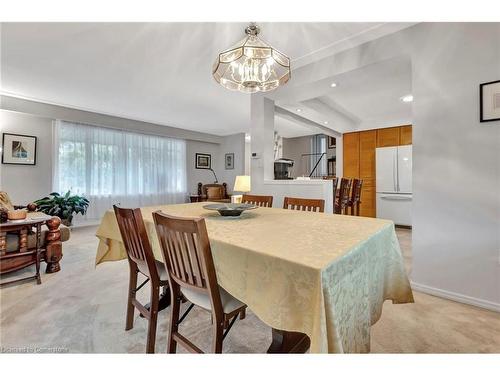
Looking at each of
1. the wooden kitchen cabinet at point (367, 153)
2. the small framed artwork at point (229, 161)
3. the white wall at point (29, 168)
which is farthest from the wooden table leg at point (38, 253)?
the wooden kitchen cabinet at point (367, 153)

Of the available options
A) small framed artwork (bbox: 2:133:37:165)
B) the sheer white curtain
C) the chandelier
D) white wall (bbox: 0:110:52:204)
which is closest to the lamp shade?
the chandelier

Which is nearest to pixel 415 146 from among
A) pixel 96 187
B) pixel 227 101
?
pixel 227 101

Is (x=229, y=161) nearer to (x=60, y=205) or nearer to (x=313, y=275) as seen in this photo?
(x=60, y=205)

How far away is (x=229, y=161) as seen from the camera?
24.0 feet

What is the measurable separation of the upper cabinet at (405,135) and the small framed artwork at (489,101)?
3405mm

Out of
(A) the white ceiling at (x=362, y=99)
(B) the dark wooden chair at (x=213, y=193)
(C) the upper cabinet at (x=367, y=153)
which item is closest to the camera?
(A) the white ceiling at (x=362, y=99)

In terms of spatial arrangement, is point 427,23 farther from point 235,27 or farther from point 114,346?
point 114,346

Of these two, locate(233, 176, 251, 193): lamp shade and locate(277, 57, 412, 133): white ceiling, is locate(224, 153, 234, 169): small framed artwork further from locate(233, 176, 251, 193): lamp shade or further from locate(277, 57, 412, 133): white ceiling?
locate(233, 176, 251, 193): lamp shade

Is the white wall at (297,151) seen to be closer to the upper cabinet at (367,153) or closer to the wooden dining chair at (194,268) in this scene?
the upper cabinet at (367,153)

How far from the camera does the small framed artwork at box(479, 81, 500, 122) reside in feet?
5.78

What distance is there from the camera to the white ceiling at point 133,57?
2221 mm

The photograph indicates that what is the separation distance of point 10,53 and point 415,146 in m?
4.23

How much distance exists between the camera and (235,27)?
219 centimetres

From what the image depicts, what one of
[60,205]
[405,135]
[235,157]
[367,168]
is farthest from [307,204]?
[235,157]
